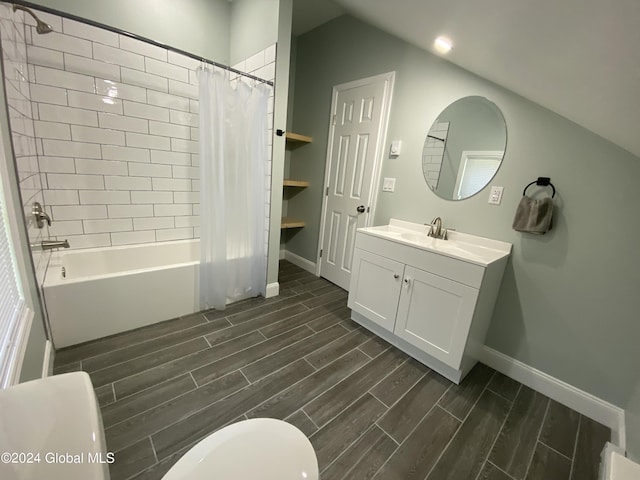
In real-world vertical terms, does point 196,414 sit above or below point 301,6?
below

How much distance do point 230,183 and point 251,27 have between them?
1.44 m

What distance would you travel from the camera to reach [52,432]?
52 centimetres

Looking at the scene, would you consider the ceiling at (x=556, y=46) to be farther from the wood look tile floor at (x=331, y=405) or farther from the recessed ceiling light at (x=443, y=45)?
the wood look tile floor at (x=331, y=405)

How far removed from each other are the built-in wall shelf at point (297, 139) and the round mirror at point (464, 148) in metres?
1.38

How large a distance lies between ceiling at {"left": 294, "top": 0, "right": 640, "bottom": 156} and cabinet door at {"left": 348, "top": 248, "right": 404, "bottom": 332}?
1.23m

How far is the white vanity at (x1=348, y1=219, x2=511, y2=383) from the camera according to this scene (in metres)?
1.61

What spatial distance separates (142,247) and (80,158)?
32.9 inches

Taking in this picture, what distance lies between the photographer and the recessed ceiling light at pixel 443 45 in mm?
1392

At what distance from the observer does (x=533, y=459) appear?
4.29 ft

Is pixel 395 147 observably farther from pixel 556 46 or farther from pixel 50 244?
pixel 50 244

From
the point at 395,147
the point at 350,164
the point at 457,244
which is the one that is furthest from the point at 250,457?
the point at 350,164

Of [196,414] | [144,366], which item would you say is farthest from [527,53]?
[144,366]

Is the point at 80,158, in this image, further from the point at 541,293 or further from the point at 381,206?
the point at 541,293

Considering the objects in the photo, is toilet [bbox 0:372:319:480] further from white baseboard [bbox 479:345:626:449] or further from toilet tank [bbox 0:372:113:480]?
white baseboard [bbox 479:345:626:449]
